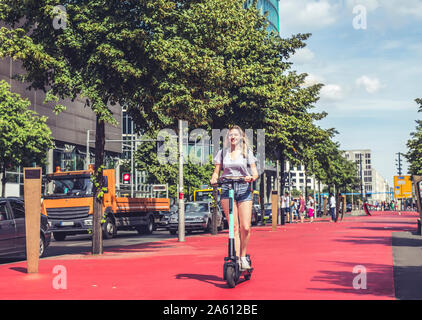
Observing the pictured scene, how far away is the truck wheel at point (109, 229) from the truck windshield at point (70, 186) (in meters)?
1.77

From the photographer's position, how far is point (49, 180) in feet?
80.9

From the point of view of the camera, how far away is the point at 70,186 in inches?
962

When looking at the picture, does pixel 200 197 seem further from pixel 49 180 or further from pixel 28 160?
pixel 49 180

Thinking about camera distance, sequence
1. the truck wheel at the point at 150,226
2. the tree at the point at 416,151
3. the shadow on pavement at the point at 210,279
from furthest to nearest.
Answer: the tree at the point at 416,151 → the truck wheel at the point at 150,226 → the shadow on pavement at the point at 210,279

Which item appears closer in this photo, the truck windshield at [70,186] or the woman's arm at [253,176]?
the woman's arm at [253,176]

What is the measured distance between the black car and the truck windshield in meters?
9.43

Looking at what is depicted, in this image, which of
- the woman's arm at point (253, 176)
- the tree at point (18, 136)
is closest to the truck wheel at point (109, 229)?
the tree at point (18, 136)

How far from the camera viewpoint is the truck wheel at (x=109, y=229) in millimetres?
25147

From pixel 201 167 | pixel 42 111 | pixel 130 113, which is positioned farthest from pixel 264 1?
pixel 130 113

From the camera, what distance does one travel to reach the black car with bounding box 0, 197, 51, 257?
13.6m

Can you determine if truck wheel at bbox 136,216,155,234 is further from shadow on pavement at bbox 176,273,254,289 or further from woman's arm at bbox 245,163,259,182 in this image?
woman's arm at bbox 245,163,259,182

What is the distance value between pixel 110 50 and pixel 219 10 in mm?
2830

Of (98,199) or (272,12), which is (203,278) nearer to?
(98,199)

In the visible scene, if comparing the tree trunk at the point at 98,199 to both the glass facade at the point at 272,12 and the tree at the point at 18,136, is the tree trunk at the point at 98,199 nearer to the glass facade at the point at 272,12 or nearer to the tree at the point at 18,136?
the tree at the point at 18,136
